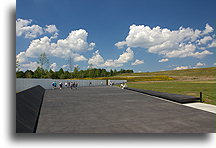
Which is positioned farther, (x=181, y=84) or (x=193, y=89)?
(x=181, y=84)

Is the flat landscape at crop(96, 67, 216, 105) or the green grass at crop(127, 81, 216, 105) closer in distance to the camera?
the green grass at crop(127, 81, 216, 105)

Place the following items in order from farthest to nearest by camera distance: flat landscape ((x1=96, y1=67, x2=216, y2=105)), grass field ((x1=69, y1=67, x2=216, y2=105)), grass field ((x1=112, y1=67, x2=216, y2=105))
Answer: grass field ((x1=69, y1=67, x2=216, y2=105))
flat landscape ((x1=96, y1=67, x2=216, y2=105))
grass field ((x1=112, y1=67, x2=216, y2=105))

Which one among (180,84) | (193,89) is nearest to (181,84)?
(180,84)

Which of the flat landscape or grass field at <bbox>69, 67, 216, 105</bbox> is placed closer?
the flat landscape

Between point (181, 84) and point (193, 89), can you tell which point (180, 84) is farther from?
point (193, 89)

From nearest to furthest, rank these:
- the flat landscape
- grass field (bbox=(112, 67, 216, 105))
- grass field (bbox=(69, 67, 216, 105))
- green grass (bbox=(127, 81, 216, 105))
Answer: green grass (bbox=(127, 81, 216, 105))
grass field (bbox=(112, 67, 216, 105))
the flat landscape
grass field (bbox=(69, 67, 216, 105))

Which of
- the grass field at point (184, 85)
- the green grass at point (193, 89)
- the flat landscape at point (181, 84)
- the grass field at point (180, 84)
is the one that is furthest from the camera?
the grass field at point (180, 84)

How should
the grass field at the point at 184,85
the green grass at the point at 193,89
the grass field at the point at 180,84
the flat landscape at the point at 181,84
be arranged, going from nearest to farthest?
the green grass at the point at 193,89 < the grass field at the point at 184,85 < the flat landscape at the point at 181,84 < the grass field at the point at 180,84

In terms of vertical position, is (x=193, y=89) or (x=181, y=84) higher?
(x=193, y=89)

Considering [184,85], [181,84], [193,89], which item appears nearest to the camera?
[193,89]

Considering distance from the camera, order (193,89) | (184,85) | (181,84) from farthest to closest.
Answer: (181,84) → (184,85) → (193,89)

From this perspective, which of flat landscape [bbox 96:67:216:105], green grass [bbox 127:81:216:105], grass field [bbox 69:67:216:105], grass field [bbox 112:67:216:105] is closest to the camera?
green grass [bbox 127:81:216:105]

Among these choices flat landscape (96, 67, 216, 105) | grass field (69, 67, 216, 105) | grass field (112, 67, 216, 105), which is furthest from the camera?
grass field (69, 67, 216, 105)

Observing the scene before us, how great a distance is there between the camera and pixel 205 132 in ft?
19.2
